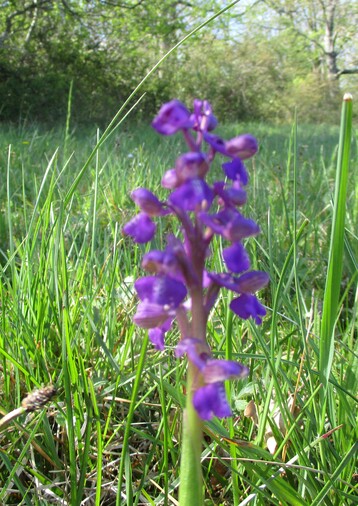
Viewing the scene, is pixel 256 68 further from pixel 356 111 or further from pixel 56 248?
pixel 56 248

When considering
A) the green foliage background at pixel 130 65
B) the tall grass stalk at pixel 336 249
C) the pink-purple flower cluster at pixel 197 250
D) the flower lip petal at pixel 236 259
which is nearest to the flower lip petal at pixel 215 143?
the pink-purple flower cluster at pixel 197 250

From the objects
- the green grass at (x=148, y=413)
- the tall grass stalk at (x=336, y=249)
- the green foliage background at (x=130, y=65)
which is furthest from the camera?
the green foliage background at (x=130, y=65)

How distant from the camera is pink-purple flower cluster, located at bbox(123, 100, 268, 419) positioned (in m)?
0.49

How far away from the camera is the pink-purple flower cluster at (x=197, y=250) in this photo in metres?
0.49

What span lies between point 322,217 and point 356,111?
2065 centimetres

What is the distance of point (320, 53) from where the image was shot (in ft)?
84.9

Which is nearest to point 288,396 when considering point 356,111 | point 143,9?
point 143,9

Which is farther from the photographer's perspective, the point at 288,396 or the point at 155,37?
the point at 155,37

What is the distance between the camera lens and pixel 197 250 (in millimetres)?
514

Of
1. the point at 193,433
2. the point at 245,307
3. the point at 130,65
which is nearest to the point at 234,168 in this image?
the point at 245,307

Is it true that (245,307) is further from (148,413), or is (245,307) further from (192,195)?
(148,413)

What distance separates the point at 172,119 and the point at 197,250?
14cm

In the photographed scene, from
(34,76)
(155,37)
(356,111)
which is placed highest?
(155,37)

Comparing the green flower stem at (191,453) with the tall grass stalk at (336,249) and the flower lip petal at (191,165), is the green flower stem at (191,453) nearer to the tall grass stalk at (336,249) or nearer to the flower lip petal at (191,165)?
the flower lip petal at (191,165)
